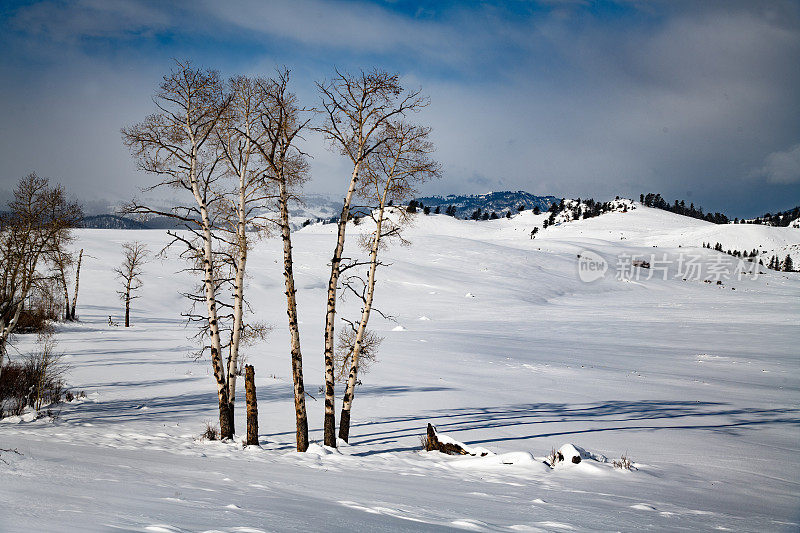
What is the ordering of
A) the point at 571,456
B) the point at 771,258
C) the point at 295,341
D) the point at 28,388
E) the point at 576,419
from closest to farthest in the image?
the point at 571,456, the point at 295,341, the point at 576,419, the point at 28,388, the point at 771,258

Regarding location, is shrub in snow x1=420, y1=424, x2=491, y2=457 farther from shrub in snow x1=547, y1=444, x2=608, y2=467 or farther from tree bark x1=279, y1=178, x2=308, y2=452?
tree bark x1=279, y1=178, x2=308, y2=452

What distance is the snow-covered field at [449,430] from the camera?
5859 millimetres

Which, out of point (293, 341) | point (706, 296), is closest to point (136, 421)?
point (293, 341)

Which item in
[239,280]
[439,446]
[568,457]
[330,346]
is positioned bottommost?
[439,446]

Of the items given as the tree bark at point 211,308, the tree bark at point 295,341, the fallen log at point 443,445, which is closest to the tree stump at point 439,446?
the fallen log at point 443,445

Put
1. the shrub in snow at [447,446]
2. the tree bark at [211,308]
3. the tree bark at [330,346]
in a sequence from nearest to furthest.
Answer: the shrub in snow at [447,446] → the tree bark at [330,346] → the tree bark at [211,308]

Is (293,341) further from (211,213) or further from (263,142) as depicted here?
(263,142)

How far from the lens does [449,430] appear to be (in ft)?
52.4

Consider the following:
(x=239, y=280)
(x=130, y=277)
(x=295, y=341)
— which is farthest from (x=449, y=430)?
(x=130, y=277)

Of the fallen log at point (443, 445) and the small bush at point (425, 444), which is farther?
the small bush at point (425, 444)

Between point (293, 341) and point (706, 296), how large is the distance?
272ft

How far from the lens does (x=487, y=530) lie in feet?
17.7

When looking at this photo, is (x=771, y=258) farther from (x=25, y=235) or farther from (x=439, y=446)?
(x=25, y=235)

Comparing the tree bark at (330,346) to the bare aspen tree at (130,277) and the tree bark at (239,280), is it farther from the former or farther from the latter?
the bare aspen tree at (130,277)
